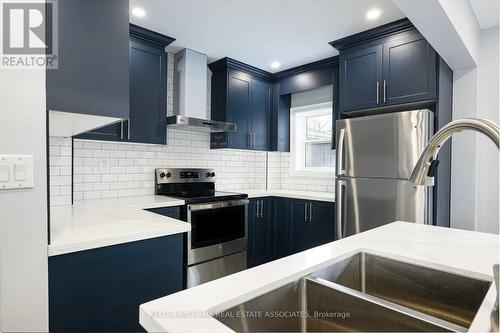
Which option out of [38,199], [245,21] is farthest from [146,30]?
[38,199]

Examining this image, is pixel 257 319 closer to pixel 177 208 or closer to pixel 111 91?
pixel 111 91

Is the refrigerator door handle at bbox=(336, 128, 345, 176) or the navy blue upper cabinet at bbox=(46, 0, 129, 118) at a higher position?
the navy blue upper cabinet at bbox=(46, 0, 129, 118)

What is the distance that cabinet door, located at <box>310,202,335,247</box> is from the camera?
9.94ft

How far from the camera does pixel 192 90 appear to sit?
123 inches

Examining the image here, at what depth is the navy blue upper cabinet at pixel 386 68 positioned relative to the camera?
243 cm

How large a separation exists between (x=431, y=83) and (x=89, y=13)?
2.49m

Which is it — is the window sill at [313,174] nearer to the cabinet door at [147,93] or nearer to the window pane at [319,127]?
the window pane at [319,127]

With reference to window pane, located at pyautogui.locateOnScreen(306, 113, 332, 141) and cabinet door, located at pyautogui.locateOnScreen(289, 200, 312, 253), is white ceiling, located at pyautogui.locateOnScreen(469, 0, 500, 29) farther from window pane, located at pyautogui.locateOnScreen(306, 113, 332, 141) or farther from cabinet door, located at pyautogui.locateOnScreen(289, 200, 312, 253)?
cabinet door, located at pyautogui.locateOnScreen(289, 200, 312, 253)

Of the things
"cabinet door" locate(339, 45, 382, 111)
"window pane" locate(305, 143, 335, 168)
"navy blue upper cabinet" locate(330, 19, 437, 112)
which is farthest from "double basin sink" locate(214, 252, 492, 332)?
"window pane" locate(305, 143, 335, 168)

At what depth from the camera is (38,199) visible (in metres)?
1.02

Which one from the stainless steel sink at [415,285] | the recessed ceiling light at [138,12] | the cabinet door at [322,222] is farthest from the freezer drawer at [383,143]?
the recessed ceiling light at [138,12]

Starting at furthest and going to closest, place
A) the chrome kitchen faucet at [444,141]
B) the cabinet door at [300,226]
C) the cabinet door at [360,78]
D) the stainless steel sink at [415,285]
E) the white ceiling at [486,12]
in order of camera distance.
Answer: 1. the cabinet door at [300,226]
2. the cabinet door at [360,78]
3. the white ceiling at [486,12]
4. the stainless steel sink at [415,285]
5. the chrome kitchen faucet at [444,141]

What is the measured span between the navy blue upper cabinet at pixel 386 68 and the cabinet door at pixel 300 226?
1161 mm

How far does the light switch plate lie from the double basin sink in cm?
83
